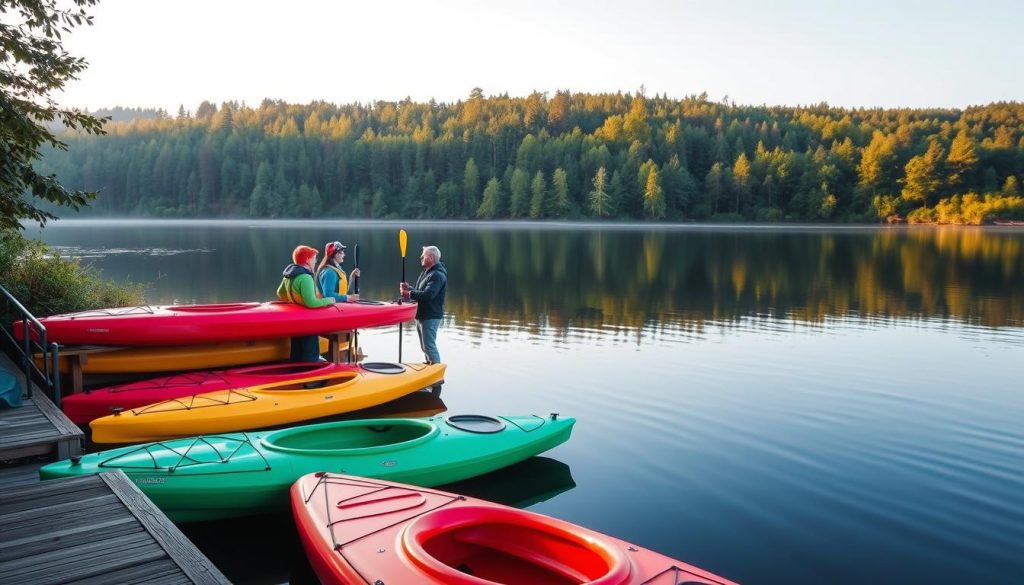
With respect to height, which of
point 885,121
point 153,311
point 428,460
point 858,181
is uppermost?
point 885,121

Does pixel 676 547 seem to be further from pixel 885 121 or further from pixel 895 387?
pixel 885 121

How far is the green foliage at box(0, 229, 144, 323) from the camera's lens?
36.2 feet

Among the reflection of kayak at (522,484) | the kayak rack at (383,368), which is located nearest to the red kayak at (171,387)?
the kayak rack at (383,368)

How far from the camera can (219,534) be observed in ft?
21.3

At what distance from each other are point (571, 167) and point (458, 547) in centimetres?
9017

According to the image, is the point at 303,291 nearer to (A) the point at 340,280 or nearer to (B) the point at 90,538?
(A) the point at 340,280

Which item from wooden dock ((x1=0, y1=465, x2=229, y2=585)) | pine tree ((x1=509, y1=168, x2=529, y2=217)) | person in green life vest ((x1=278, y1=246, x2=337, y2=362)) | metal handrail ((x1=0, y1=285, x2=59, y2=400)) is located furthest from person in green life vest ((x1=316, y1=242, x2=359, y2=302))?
pine tree ((x1=509, y1=168, x2=529, y2=217))

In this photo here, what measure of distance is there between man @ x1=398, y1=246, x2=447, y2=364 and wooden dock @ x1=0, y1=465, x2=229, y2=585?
20.7ft

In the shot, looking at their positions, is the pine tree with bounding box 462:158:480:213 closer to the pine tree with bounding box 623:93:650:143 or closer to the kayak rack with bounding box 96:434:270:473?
the pine tree with bounding box 623:93:650:143

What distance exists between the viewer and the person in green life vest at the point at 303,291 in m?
10.7

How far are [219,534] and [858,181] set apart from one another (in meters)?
97.0

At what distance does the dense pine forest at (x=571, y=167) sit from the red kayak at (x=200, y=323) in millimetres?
76858

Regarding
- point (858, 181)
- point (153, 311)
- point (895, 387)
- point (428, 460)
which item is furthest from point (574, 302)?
point (858, 181)

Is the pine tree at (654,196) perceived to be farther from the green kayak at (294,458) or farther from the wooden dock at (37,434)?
the wooden dock at (37,434)
